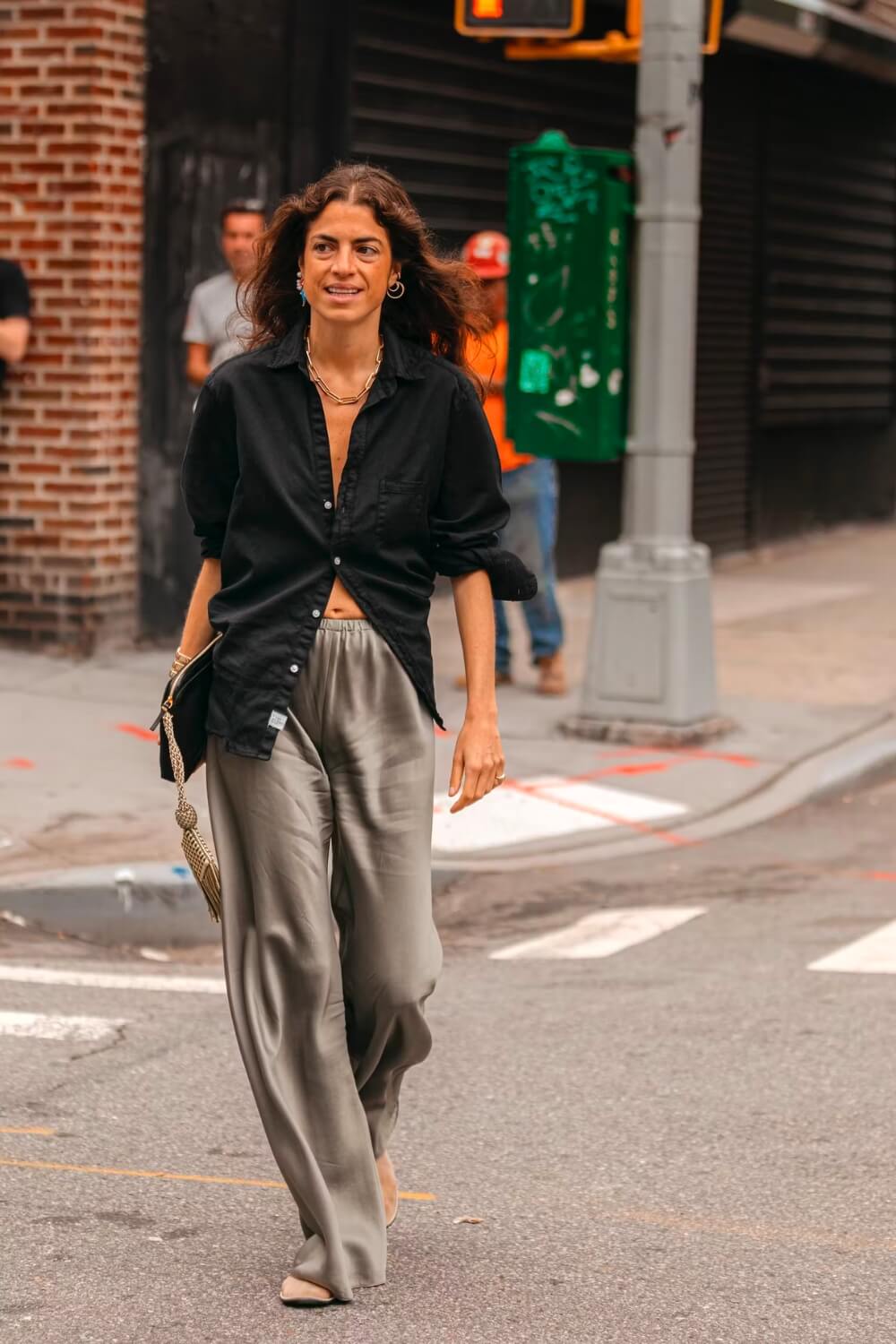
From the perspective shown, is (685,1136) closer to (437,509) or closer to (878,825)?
(437,509)

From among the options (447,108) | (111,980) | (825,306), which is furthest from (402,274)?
(825,306)

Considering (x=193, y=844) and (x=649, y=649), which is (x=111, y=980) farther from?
(x=649, y=649)

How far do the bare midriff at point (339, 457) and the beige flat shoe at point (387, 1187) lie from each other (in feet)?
3.32

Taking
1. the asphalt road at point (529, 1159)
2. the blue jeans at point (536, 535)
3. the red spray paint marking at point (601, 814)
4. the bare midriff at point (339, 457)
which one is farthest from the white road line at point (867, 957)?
the blue jeans at point (536, 535)

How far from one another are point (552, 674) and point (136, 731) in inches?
83.7

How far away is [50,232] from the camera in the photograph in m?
11.2

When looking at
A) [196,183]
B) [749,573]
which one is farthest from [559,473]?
[196,183]

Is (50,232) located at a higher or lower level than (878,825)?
higher

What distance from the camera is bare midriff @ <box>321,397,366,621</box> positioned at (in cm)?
426

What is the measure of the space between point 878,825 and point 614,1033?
3.34m

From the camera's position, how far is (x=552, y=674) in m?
11.0

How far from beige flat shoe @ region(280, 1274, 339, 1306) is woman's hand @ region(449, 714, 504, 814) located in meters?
0.87

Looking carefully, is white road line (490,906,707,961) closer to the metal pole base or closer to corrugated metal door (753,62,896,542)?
the metal pole base

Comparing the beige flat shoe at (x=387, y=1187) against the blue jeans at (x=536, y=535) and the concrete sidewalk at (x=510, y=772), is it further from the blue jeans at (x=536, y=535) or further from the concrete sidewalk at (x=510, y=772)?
the blue jeans at (x=536, y=535)
